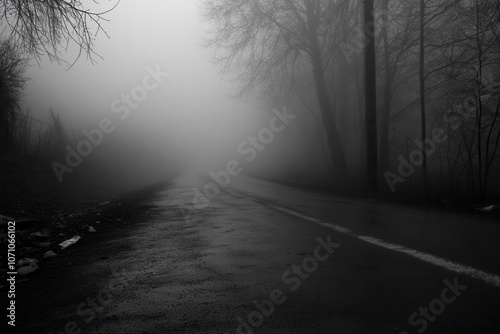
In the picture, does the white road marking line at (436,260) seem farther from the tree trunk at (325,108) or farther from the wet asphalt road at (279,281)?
the tree trunk at (325,108)

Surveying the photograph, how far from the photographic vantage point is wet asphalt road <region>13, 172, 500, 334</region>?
8.75ft

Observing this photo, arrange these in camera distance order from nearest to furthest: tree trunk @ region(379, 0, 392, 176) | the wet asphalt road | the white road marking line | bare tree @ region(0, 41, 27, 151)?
the wet asphalt road < the white road marking line < bare tree @ region(0, 41, 27, 151) < tree trunk @ region(379, 0, 392, 176)

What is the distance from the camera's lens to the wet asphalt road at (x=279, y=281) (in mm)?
2668

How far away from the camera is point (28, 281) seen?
13.5 ft

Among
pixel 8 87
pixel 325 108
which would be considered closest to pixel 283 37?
pixel 325 108

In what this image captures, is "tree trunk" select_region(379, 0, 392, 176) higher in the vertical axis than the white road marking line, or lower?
higher

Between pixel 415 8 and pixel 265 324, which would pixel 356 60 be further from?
pixel 265 324

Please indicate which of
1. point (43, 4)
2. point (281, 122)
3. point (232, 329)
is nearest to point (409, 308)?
point (232, 329)

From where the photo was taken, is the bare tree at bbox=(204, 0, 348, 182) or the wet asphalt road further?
the bare tree at bbox=(204, 0, 348, 182)

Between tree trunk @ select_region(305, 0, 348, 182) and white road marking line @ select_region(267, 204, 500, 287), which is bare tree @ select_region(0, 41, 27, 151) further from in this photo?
white road marking line @ select_region(267, 204, 500, 287)

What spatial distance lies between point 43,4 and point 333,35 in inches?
552

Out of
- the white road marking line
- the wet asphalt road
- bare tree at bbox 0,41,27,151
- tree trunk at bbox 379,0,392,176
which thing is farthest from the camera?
tree trunk at bbox 379,0,392,176

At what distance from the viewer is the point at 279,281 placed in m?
3.50

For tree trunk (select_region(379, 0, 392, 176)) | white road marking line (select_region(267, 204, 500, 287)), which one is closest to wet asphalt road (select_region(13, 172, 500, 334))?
white road marking line (select_region(267, 204, 500, 287))
